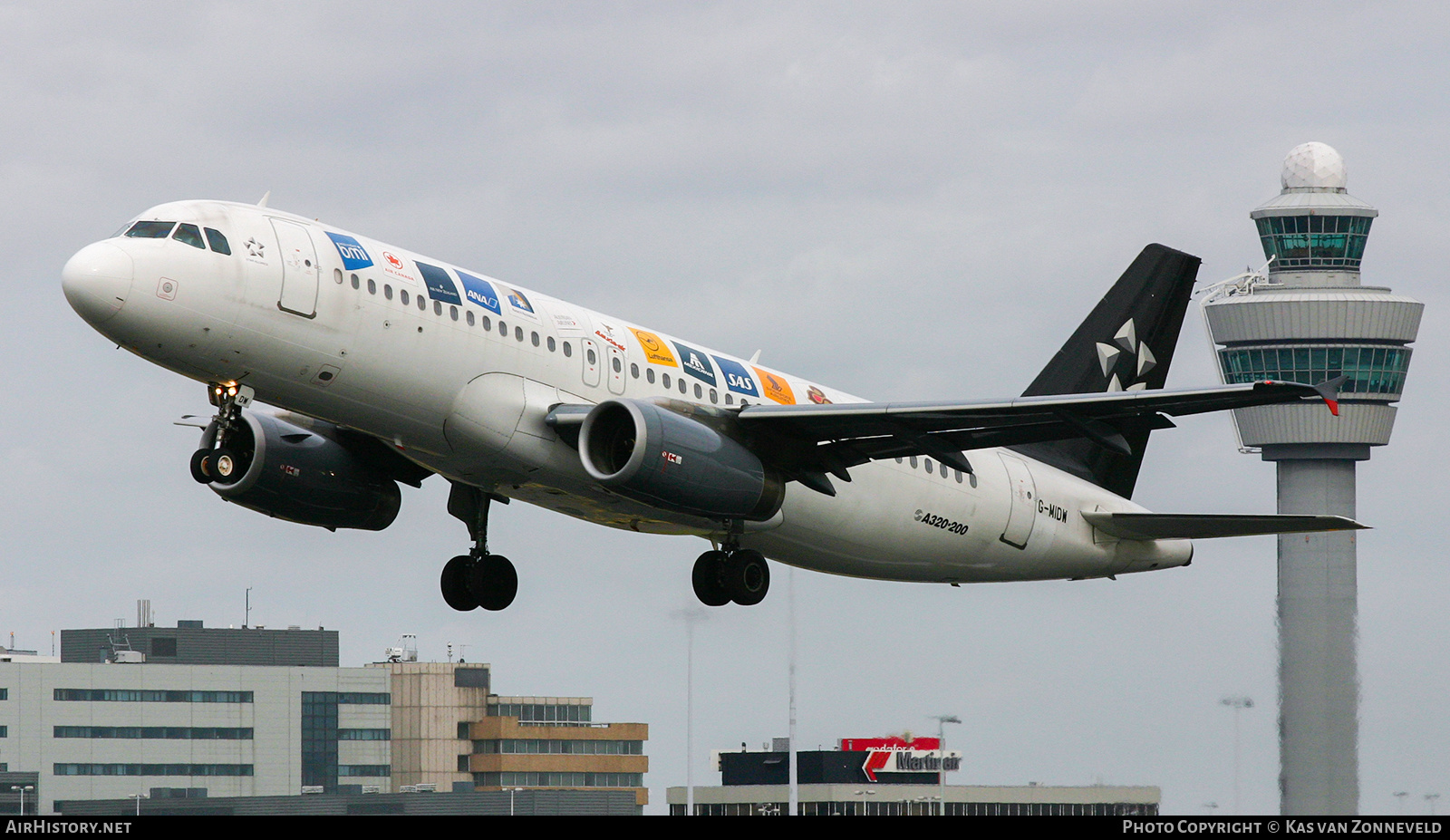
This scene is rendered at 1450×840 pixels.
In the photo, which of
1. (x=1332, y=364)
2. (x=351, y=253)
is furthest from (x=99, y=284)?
(x=1332, y=364)

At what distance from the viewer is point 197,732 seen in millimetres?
116062

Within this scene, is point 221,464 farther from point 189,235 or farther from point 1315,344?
point 1315,344

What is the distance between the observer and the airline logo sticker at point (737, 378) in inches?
1647

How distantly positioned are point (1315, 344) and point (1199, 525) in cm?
11773

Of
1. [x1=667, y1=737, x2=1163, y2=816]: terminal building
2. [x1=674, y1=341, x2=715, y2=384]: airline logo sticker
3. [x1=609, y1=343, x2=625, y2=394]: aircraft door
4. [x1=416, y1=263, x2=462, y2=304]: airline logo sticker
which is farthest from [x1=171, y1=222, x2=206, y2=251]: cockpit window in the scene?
[x1=667, y1=737, x2=1163, y2=816]: terminal building

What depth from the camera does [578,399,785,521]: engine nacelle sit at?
37219mm

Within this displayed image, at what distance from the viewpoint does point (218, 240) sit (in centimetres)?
3488

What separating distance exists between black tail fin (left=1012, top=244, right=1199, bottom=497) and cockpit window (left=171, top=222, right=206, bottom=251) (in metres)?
21.6

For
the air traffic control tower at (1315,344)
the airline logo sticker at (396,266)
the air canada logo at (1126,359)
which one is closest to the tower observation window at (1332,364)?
the air traffic control tower at (1315,344)

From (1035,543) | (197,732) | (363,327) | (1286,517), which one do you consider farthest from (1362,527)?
(197,732)

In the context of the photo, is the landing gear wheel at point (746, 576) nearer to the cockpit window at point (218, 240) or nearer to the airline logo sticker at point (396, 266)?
the airline logo sticker at point (396, 266)

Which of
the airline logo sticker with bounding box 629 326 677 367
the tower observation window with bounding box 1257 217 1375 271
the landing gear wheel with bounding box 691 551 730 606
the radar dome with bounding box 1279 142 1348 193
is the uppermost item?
the radar dome with bounding box 1279 142 1348 193

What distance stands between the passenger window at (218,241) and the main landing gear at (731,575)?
11601 millimetres

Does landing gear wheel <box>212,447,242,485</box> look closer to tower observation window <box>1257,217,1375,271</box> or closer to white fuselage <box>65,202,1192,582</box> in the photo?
white fuselage <box>65,202,1192,582</box>
